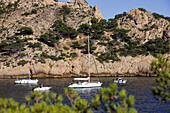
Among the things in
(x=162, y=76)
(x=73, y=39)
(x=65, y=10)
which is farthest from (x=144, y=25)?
(x=162, y=76)

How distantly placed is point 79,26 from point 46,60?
35507mm

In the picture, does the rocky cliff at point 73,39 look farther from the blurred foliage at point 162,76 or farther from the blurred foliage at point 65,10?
the blurred foliage at point 162,76

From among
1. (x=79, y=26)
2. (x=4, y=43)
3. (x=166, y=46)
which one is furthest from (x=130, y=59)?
(x=4, y=43)

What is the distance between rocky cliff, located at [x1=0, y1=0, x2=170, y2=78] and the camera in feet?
369

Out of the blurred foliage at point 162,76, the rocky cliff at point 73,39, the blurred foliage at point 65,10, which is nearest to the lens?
the blurred foliage at point 162,76

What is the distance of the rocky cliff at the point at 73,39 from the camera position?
112 m

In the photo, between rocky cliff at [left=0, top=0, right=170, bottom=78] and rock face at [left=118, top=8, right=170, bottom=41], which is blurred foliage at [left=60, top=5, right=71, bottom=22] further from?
rock face at [left=118, top=8, right=170, bottom=41]

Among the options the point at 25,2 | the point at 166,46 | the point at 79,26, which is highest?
the point at 25,2

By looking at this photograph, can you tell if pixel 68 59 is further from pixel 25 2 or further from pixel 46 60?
pixel 25 2

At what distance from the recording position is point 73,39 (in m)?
133

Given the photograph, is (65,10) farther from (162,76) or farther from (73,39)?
(162,76)

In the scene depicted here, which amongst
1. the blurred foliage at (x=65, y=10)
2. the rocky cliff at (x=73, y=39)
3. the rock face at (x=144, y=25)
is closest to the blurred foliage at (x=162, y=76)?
the rocky cliff at (x=73, y=39)

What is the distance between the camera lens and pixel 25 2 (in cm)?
16525

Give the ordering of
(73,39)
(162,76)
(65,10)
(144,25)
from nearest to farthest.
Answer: (162,76) → (73,39) → (144,25) → (65,10)
